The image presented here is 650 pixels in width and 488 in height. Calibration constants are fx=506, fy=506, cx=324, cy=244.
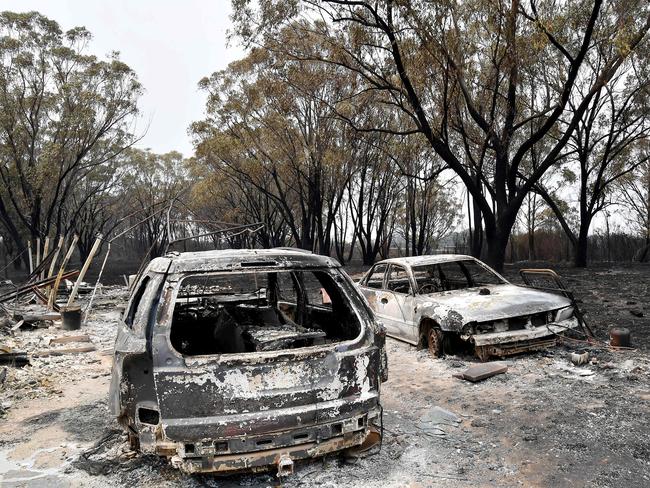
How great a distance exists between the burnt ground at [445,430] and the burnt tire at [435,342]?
0.64 feet

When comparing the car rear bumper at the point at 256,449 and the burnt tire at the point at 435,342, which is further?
the burnt tire at the point at 435,342

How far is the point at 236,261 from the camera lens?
3602 millimetres

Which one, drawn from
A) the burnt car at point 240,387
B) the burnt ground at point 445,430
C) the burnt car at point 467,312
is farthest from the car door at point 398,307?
the burnt car at point 240,387

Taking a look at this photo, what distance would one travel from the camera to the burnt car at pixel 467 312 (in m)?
6.41

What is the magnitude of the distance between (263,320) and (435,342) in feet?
9.32

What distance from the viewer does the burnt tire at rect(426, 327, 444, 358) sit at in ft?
22.7

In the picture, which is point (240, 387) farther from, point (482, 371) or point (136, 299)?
point (482, 371)

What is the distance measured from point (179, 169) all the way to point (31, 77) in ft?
80.4

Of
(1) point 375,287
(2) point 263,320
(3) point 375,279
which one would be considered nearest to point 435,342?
(1) point 375,287

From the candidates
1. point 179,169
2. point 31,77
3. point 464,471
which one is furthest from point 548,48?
point 179,169

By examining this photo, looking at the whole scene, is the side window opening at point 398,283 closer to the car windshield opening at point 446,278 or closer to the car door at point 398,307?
the car door at point 398,307

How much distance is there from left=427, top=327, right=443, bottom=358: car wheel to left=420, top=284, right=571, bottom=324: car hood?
33 centimetres

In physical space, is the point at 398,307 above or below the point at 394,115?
below

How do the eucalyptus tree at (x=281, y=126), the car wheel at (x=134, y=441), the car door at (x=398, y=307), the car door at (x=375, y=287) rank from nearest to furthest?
the car wheel at (x=134, y=441) < the car door at (x=398, y=307) < the car door at (x=375, y=287) < the eucalyptus tree at (x=281, y=126)
